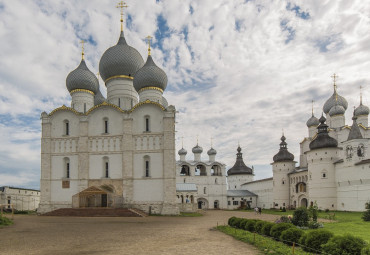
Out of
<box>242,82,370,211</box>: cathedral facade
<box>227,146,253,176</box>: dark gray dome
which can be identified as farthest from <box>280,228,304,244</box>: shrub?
<box>227,146,253,176</box>: dark gray dome

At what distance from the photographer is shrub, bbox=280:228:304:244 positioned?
11156mm

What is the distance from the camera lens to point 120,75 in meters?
35.5

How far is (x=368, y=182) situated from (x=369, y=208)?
11276mm

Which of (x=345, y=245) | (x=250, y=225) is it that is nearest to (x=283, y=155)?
(x=250, y=225)

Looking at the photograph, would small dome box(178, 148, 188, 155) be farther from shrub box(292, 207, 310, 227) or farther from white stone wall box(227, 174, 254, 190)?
shrub box(292, 207, 310, 227)

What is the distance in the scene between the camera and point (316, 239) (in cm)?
995

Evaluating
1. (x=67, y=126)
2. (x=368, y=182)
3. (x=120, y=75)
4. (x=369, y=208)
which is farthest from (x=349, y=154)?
(x=67, y=126)

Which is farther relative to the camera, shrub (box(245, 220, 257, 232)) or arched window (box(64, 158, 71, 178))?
arched window (box(64, 158, 71, 178))

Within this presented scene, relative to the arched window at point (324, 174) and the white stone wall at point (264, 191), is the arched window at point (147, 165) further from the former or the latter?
the white stone wall at point (264, 191)

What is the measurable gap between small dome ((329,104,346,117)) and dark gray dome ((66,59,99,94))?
108 ft

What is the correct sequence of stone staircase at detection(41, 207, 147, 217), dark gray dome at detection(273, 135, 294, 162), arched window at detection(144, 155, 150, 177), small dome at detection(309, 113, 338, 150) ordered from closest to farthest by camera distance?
stone staircase at detection(41, 207, 147, 217) < arched window at detection(144, 155, 150, 177) < small dome at detection(309, 113, 338, 150) < dark gray dome at detection(273, 135, 294, 162)

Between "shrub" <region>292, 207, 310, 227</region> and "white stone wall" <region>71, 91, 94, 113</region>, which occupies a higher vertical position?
"white stone wall" <region>71, 91, 94, 113</region>

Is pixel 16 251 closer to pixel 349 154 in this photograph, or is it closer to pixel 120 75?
pixel 120 75

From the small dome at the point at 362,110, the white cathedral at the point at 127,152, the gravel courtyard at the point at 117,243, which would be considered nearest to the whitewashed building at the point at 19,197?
the white cathedral at the point at 127,152
